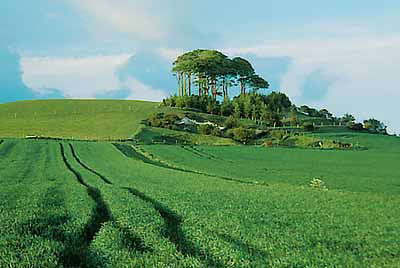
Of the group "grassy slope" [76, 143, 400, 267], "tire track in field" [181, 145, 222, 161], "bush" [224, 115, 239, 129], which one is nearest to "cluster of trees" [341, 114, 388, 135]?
"bush" [224, 115, 239, 129]

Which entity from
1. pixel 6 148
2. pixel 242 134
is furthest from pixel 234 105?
pixel 6 148

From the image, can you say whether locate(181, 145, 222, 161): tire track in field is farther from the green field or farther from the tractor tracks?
the tractor tracks

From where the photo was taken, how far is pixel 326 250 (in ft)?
39.7

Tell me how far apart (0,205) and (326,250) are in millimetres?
13182

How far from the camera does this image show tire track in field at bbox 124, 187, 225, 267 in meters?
11.5

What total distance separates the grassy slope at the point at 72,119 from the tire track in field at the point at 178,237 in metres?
66.2

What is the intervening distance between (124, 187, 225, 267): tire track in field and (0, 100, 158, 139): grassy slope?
66.2m

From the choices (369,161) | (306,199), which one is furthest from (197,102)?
(306,199)

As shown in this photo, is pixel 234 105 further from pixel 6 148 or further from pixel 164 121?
pixel 6 148

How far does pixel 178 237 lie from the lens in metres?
14.0

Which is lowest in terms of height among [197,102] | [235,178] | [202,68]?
[235,178]

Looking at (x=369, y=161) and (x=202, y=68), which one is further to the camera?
(x=202, y=68)

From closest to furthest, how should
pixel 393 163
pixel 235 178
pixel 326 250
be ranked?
pixel 326 250 → pixel 235 178 → pixel 393 163

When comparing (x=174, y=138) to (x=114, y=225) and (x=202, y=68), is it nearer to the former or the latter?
(x=202, y=68)
